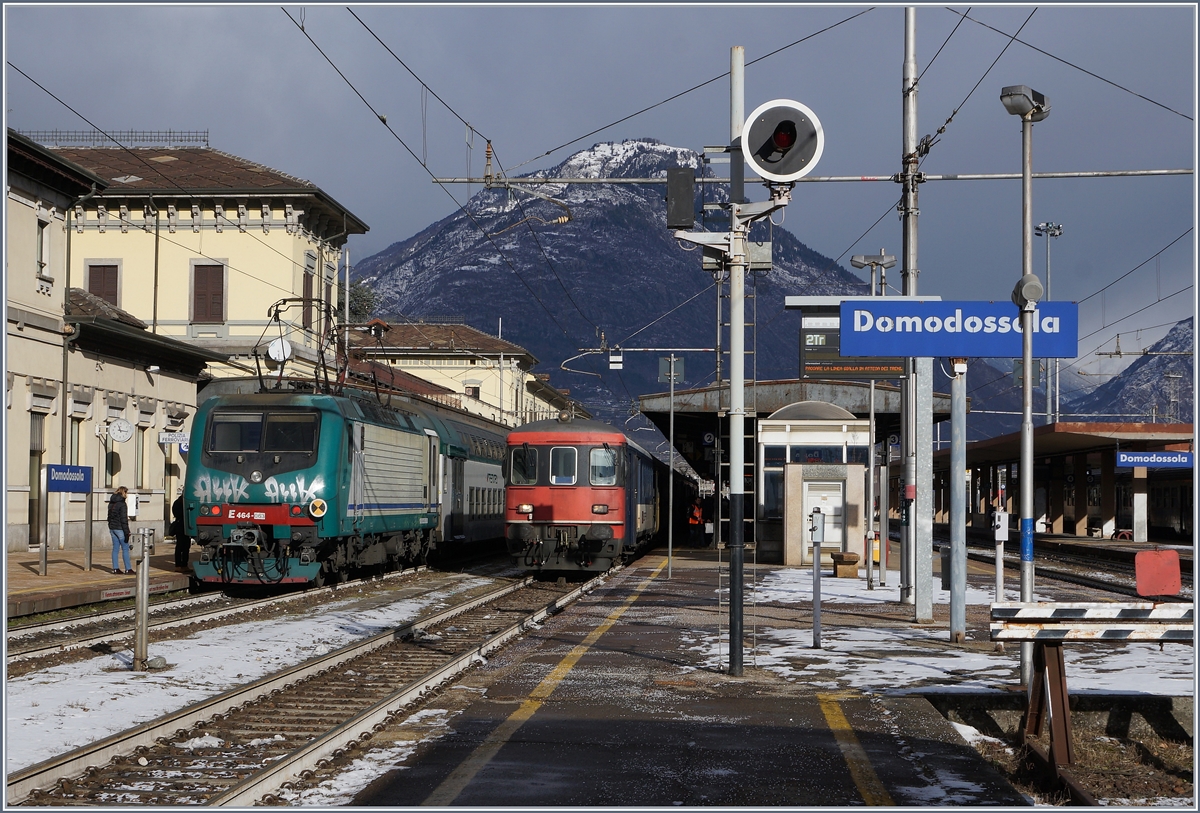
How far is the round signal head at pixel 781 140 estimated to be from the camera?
1192cm

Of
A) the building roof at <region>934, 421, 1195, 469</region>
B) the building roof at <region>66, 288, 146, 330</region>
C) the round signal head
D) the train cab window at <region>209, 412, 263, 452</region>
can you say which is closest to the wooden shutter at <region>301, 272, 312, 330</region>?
the building roof at <region>66, 288, 146, 330</region>

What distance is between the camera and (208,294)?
46156 mm

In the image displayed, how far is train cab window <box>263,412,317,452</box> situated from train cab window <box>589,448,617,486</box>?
6407 mm

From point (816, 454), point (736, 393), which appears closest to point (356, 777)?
point (736, 393)

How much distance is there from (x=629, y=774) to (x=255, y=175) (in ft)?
140

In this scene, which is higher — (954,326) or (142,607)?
(954,326)

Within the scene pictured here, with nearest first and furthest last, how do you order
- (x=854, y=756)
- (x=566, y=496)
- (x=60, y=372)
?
(x=854, y=756), (x=566, y=496), (x=60, y=372)

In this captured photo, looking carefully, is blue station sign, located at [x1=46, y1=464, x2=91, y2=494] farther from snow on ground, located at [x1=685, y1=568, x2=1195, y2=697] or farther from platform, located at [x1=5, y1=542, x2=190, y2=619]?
snow on ground, located at [x1=685, y1=568, x2=1195, y2=697]

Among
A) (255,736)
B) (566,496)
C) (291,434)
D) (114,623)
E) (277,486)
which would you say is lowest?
(114,623)

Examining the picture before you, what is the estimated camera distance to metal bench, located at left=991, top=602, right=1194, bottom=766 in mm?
8756

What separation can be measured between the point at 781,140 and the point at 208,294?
3738 centimetres

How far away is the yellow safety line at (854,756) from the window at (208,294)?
1515 inches

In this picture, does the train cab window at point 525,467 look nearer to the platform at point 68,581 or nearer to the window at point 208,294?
the platform at point 68,581

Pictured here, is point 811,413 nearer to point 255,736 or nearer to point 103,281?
point 255,736
